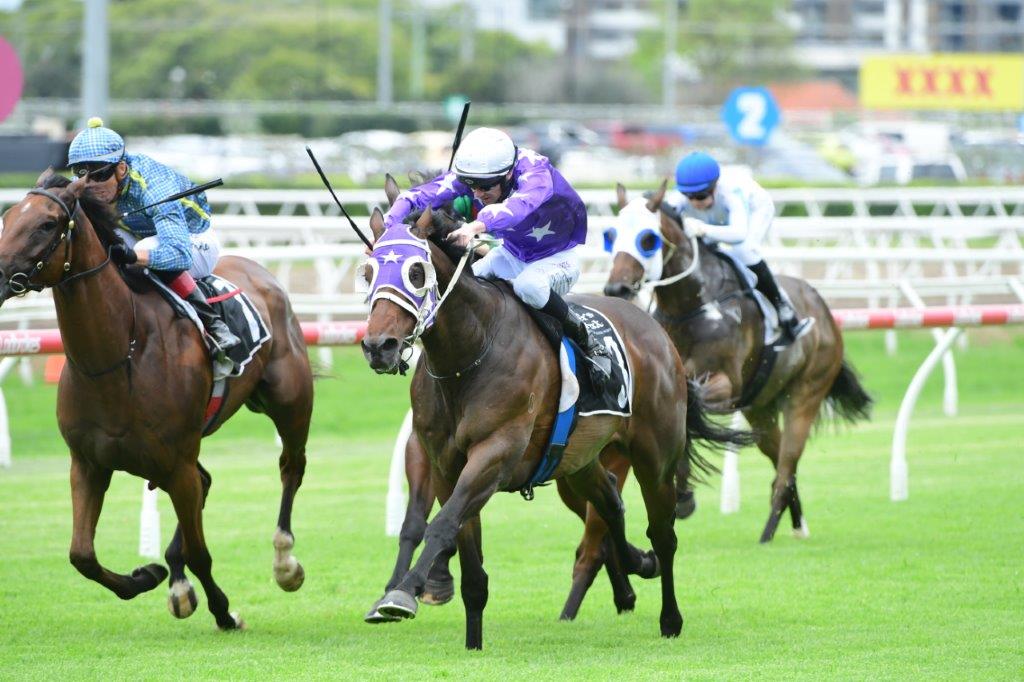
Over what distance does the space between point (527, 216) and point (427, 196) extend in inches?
15.9

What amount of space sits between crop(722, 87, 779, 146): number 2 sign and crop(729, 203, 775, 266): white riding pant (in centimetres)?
1205

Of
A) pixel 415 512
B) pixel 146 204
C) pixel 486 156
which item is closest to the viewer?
pixel 486 156

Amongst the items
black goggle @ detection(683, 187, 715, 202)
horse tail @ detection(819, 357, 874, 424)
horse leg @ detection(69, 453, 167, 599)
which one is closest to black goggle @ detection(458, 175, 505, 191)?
horse leg @ detection(69, 453, 167, 599)

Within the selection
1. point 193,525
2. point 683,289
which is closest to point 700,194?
point 683,289

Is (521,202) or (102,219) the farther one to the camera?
(102,219)

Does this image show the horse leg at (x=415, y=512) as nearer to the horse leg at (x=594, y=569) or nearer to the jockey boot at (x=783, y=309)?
the horse leg at (x=594, y=569)

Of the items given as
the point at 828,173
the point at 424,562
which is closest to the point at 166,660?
the point at 424,562

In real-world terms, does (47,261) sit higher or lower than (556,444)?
higher

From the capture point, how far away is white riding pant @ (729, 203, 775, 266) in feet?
30.1

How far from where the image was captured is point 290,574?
7.04 metres

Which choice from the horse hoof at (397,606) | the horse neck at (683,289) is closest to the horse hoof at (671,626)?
the horse hoof at (397,606)

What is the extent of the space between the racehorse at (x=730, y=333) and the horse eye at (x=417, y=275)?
9.41ft

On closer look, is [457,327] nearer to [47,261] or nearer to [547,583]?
[47,261]

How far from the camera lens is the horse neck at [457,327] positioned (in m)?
5.81
